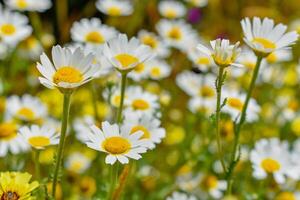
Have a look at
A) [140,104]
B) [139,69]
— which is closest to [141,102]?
[140,104]

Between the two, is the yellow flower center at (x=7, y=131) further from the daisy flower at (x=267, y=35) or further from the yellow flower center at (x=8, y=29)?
the daisy flower at (x=267, y=35)

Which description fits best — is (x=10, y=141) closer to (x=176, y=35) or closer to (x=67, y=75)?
(x=67, y=75)

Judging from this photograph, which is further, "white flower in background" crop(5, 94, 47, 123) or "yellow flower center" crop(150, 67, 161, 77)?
"yellow flower center" crop(150, 67, 161, 77)

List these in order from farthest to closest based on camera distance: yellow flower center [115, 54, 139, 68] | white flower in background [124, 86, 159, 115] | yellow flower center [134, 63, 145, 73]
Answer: yellow flower center [134, 63, 145, 73]
white flower in background [124, 86, 159, 115]
yellow flower center [115, 54, 139, 68]

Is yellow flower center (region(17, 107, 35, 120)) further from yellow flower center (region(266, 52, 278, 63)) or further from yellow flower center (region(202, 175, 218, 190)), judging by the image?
yellow flower center (region(266, 52, 278, 63))

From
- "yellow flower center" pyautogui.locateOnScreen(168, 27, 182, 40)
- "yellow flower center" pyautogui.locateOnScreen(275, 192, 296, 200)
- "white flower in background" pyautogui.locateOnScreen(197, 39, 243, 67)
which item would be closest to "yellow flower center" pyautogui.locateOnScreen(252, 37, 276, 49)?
"white flower in background" pyautogui.locateOnScreen(197, 39, 243, 67)

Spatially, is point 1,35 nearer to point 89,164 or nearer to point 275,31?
point 89,164
